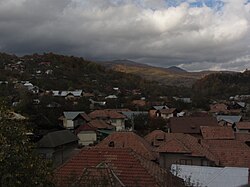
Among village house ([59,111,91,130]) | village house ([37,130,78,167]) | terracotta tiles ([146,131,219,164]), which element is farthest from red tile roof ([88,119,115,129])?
terracotta tiles ([146,131,219,164])

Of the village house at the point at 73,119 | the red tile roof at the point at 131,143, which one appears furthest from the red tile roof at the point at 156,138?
the village house at the point at 73,119

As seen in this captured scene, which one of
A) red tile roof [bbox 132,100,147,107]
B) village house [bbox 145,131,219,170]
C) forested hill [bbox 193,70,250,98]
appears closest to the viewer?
village house [bbox 145,131,219,170]

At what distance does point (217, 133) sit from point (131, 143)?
1238 centimetres

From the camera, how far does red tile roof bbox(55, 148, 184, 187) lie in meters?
14.1

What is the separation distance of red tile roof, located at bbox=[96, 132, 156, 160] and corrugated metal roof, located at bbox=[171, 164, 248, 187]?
5266 millimetres

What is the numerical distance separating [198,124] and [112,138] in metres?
17.0

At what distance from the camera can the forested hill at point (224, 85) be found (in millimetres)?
113500

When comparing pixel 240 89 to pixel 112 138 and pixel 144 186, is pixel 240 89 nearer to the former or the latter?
pixel 112 138

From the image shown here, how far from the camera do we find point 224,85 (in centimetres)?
11762

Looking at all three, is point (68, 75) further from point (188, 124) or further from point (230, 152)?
point (230, 152)

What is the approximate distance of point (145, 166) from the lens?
15.8m

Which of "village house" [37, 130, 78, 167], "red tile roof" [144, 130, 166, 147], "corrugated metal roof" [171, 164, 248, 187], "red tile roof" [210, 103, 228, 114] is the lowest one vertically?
"red tile roof" [210, 103, 228, 114]

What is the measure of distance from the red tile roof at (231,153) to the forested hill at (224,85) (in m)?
81.6

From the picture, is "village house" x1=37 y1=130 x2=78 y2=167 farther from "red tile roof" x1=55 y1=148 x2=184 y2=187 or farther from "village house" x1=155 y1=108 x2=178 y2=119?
"village house" x1=155 y1=108 x2=178 y2=119
